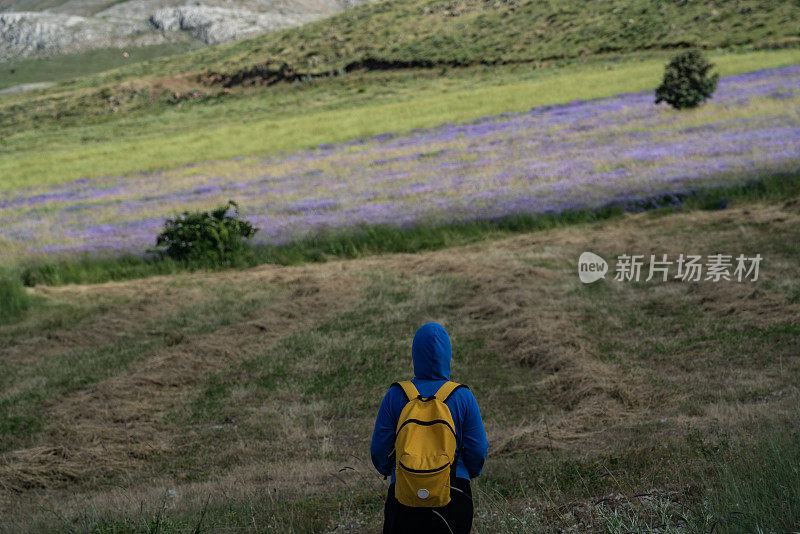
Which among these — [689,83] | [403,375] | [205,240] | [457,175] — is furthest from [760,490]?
[689,83]

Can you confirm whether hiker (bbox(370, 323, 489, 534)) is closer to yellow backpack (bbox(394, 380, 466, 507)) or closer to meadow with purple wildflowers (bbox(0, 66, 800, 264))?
yellow backpack (bbox(394, 380, 466, 507))

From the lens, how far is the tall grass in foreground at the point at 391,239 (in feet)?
47.6

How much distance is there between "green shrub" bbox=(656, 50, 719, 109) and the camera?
2489 centimetres

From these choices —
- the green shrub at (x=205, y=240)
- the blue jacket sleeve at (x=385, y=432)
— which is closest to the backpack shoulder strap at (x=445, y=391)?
the blue jacket sleeve at (x=385, y=432)

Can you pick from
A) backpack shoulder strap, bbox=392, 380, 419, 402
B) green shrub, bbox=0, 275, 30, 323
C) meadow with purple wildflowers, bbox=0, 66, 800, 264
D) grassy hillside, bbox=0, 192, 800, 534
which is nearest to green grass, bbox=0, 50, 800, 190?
meadow with purple wildflowers, bbox=0, 66, 800, 264

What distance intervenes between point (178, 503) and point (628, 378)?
175 inches

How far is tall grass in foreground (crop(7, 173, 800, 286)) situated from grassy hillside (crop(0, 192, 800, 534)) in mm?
1220

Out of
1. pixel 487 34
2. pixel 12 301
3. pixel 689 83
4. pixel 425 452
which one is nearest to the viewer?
pixel 425 452

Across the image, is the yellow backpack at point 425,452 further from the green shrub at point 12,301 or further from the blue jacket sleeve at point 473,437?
the green shrub at point 12,301

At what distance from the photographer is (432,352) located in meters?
3.14

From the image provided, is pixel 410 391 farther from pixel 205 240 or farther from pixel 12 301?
pixel 205 240

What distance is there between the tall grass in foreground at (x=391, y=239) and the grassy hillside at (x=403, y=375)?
1220mm

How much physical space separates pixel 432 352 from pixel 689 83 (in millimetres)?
25286

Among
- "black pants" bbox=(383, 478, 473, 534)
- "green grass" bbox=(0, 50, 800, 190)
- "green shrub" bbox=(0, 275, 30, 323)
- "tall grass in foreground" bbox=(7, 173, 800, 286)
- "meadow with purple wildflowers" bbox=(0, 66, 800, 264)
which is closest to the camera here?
"black pants" bbox=(383, 478, 473, 534)
